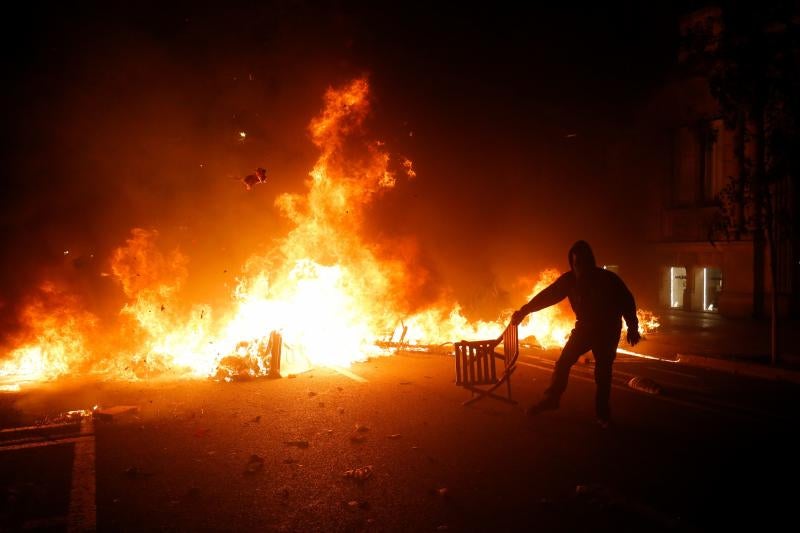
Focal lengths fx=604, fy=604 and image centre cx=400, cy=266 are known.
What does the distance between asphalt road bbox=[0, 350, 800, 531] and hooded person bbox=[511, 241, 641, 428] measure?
42 centimetres

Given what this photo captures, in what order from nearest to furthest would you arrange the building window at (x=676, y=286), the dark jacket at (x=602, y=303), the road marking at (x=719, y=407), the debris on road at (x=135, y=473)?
the debris on road at (x=135, y=473) < the dark jacket at (x=602, y=303) < the road marking at (x=719, y=407) < the building window at (x=676, y=286)

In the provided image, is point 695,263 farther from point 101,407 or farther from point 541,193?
point 101,407

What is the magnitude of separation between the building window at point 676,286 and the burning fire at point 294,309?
6.61 metres

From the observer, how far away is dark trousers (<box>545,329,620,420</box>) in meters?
6.77

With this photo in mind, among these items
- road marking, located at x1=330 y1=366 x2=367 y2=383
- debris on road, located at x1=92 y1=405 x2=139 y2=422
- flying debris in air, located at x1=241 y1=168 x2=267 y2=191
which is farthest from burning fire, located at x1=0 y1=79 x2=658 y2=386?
debris on road, located at x1=92 y1=405 x2=139 y2=422

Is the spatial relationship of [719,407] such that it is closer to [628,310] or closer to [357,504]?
[628,310]

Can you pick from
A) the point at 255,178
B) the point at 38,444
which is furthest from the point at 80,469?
the point at 255,178

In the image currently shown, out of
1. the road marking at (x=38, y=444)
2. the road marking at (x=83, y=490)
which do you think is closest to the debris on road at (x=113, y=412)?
the road marking at (x=38, y=444)

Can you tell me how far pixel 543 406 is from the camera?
720 cm

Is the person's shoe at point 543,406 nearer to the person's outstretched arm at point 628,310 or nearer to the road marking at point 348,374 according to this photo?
the person's outstretched arm at point 628,310

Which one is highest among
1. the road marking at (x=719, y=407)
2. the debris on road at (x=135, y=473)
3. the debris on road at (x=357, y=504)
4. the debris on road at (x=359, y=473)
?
the road marking at (x=719, y=407)

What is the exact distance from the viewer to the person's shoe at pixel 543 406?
23.6 feet

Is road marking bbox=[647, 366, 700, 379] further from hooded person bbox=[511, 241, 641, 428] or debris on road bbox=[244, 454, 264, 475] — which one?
debris on road bbox=[244, 454, 264, 475]

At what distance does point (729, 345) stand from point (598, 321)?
807cm
